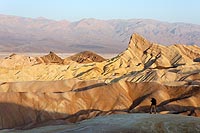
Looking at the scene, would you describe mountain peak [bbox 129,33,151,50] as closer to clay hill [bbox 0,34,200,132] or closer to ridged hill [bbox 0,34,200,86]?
ridged hill [bbox 0,34,200,86]

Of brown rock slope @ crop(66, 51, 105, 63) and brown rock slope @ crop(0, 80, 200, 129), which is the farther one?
brown rock slope @ crop(66, 51, 105, 63)

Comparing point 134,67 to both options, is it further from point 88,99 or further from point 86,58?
point 88,99

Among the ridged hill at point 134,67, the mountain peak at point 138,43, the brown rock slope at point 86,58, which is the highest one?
the mountain peak at point 138,43

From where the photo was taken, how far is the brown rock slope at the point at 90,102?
141ft

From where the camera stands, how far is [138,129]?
71.3 ft

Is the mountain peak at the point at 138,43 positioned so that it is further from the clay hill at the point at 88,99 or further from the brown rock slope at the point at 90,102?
the brown rock slope at the point at 90,102

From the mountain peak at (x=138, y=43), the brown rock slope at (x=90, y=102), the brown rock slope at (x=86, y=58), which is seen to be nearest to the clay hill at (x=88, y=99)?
the brown rock slope at (x=90, y=102)

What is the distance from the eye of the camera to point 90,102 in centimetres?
4666

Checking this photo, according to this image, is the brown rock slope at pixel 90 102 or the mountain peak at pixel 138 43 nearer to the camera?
the brown rock slope at pixel 90 102

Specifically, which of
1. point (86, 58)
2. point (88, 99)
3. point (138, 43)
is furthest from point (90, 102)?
point (86, 58)

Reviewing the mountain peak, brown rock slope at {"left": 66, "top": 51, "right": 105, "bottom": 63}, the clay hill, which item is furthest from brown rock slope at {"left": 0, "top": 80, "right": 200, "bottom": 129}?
brown rock slope at {"left": 66, "top": 51, "right": 105, "bottom": 63}

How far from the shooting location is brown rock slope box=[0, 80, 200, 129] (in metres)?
42.9

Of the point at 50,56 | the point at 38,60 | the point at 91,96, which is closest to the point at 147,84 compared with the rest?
the point at 91,96

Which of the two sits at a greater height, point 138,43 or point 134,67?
point 138,43
